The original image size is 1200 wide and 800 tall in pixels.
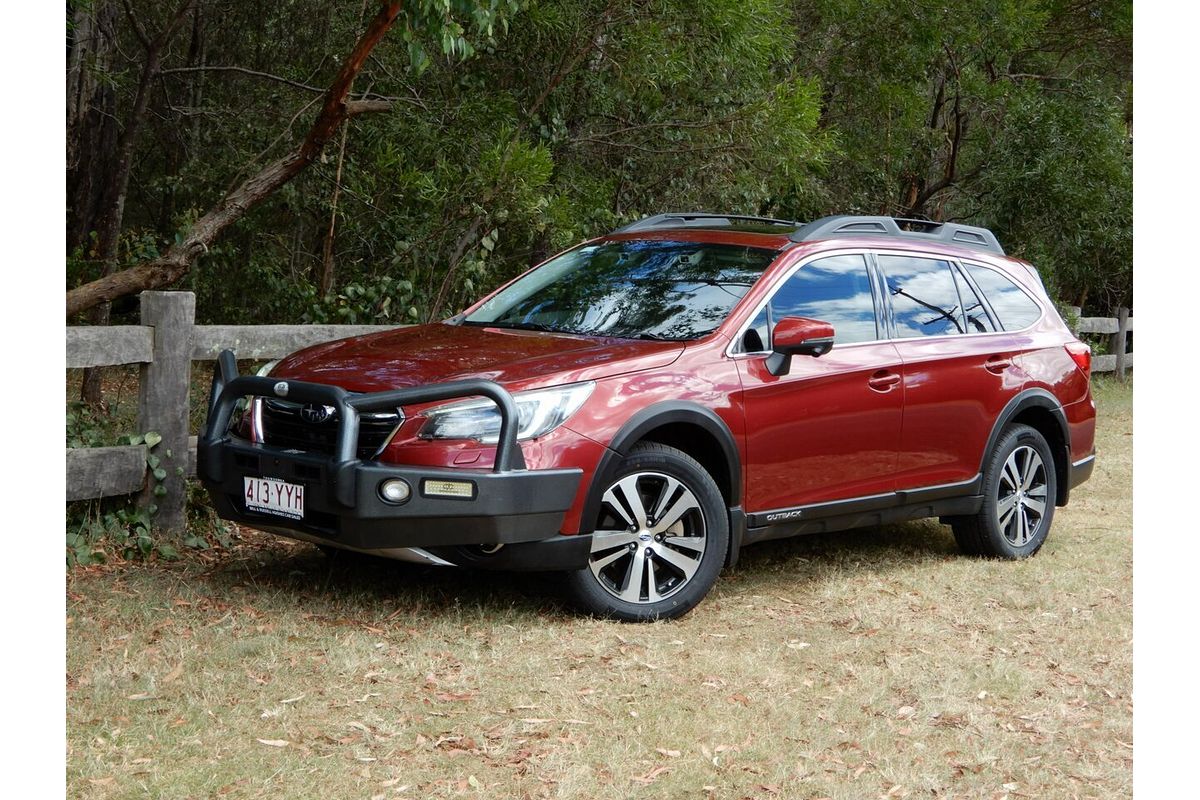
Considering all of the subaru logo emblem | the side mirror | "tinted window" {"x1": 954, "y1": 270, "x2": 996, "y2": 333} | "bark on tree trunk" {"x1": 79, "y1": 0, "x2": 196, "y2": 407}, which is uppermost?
"bark on tree trunk" {"x1": 79, "y1": 0, "x2": 196, "y2": 407}

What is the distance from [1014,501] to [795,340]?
230cm

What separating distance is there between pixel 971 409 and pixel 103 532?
14.9ft

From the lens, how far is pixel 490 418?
5.66 m

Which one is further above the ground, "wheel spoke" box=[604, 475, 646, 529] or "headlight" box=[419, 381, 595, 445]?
"headlight" box=[419, 381, 595, 445]

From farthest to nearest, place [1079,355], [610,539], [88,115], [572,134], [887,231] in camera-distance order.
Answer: [88,115] → [572,134] → [1079,355] → [887,231] → [610,539]

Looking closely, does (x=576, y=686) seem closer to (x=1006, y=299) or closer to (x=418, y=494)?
(x=418, y=494)

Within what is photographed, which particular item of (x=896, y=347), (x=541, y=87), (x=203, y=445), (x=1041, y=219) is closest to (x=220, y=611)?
(x=203, y=445)

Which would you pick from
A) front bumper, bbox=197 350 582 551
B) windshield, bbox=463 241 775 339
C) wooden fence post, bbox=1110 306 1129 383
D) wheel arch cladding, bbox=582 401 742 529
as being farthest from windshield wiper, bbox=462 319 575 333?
wooden fence post, bbox=1110 306 1129 383

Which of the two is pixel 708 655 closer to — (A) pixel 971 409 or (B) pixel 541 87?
(A) pixel 971 409

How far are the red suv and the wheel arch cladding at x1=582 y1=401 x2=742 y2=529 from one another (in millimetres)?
13

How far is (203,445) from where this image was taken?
6.21m

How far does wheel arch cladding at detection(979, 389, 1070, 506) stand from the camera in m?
7.74

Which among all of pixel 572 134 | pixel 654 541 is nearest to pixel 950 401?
pixel 654 541

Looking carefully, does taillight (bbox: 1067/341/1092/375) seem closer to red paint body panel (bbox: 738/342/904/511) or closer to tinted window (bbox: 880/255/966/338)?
tinted window (bbox: 880/255/966/338)
